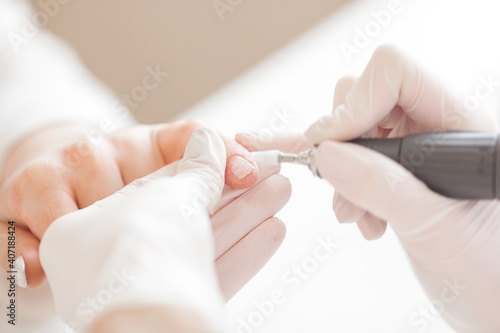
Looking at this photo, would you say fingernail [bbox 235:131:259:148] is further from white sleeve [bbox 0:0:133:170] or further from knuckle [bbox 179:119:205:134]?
white sleeve [bbox 0:0:133:170]

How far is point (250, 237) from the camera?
0.84 m

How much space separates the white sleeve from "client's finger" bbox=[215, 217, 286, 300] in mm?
529

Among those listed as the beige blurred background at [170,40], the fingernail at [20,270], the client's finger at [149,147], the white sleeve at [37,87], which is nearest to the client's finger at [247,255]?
the client's finger at [149,147]

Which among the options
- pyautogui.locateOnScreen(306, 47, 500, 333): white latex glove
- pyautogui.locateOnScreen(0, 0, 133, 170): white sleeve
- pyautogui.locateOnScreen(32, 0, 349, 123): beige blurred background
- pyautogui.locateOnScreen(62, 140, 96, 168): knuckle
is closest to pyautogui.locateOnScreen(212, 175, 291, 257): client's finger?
pyautogui.locateOnScreen(306, 47, 500, 333): white latex glove

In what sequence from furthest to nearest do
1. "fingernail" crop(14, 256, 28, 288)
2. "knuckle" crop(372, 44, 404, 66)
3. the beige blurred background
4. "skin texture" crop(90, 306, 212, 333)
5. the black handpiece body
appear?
the beige blurred background, "fingernail" crop(14, 256, 28, 288), "knuckle" crop(372, 44, 404, 66), the black handpiece body, "skin texture" crop(90, 306, 212, 333)

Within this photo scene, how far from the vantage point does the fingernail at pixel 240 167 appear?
0.80m

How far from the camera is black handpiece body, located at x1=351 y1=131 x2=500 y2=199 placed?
590 millimetres

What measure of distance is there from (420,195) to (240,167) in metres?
0.32

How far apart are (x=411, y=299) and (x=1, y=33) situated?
132 centimetres

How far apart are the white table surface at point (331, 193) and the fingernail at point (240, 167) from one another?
1.23 feet

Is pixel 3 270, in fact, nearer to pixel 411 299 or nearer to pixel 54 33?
pixel 411 299

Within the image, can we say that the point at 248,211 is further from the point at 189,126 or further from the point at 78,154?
the point at 78,154

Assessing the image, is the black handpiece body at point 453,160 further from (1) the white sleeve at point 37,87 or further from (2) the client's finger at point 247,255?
(1) the white sleeve at point 37,87

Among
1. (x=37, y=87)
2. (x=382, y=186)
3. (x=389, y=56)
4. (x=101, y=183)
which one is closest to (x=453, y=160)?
Result: (x=382, y=186)
